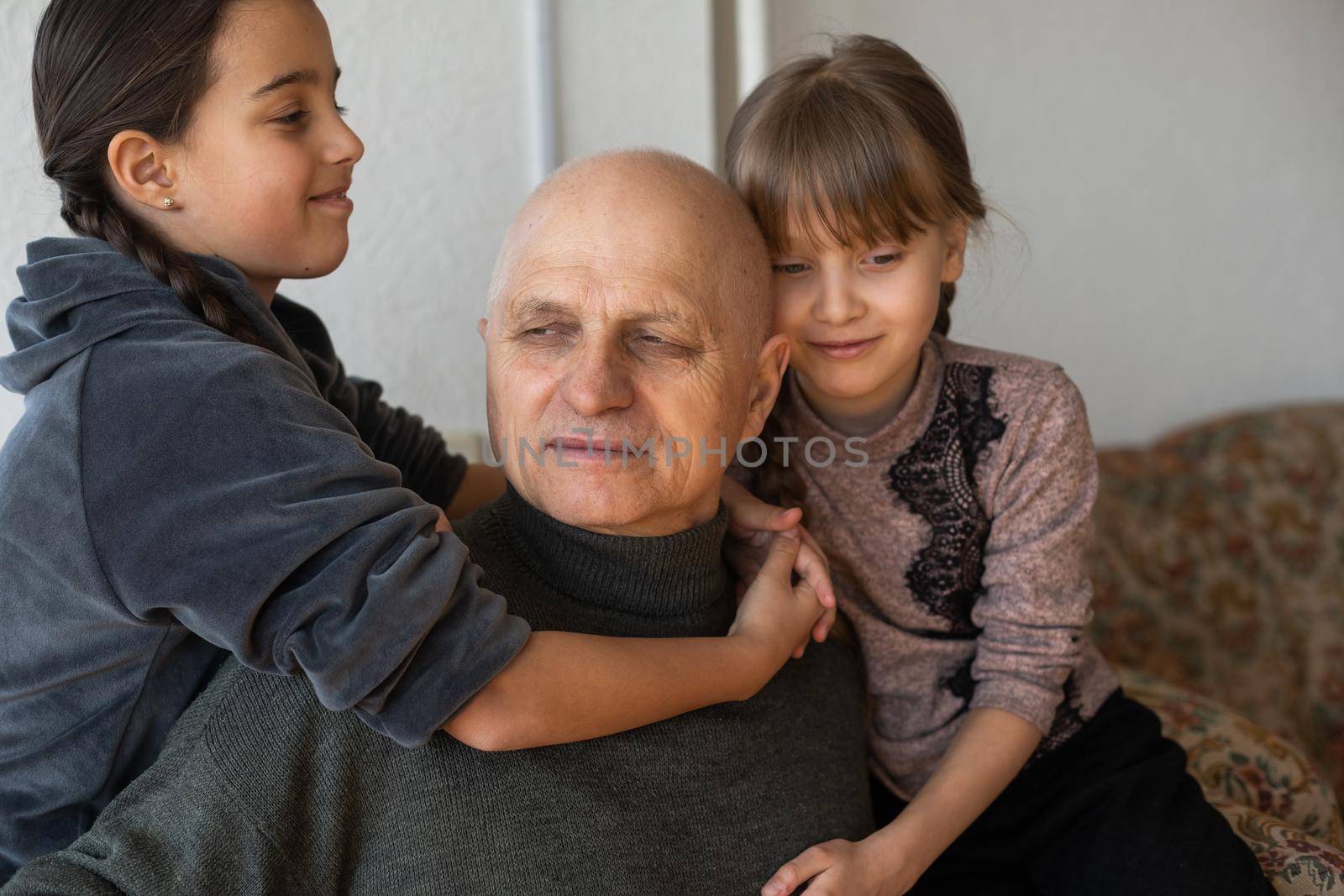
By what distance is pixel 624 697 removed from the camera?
1.29m

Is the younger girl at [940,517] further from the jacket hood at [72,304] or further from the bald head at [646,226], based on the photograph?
the jacket hood at [72,304]

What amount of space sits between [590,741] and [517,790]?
0.36ft

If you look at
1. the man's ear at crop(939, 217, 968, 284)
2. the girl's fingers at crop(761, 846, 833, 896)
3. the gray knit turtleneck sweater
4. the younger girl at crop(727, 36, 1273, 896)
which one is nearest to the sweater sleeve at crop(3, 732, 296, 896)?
the gray knit turtleneck sweater

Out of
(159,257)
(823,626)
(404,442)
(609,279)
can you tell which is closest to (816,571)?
(823,626)

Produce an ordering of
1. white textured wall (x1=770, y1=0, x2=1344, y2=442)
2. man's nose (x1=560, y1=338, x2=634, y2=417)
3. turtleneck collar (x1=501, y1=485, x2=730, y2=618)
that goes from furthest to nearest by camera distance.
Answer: white textured wall (x1=770, y1=0, x2=1344, y2=442) < turtleneck collar (x1=501, y1=485, x2=730, y2=618) < man's nose (x1=560, y1=338, x2=634, y2=417)

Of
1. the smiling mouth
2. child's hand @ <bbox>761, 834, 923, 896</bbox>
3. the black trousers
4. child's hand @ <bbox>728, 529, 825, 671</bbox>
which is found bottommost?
the black trousers

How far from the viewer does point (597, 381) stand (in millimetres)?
1360

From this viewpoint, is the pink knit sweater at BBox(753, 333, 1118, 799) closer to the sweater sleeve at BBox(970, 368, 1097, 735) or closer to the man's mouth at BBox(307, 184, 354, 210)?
the sweater sleeve at BBox(970, 368, 1097, 735)

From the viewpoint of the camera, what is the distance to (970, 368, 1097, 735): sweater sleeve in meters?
1.77

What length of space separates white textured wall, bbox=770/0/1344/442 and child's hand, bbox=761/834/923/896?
1.70 m

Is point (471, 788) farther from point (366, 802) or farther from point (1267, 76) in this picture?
point (1267, 76)

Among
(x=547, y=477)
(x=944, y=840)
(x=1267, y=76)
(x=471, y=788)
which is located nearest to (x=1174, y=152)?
(x=1267, y=76)

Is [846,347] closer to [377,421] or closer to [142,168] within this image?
[377,421]

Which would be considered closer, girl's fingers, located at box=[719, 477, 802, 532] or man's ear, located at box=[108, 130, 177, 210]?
man's ear, located at box=[108, 130, 177, 210]
